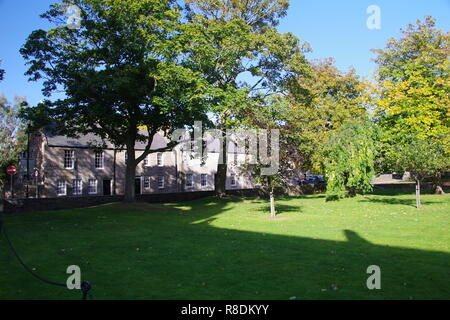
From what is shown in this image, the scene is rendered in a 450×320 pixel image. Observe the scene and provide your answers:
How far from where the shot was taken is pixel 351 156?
101 feet

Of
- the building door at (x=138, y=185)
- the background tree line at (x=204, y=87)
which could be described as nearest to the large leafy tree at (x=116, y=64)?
the background tree line at (x=204, y=87)

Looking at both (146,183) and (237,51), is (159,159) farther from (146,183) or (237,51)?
(237,51)

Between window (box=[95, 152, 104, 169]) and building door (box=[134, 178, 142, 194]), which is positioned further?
building door (box=[134, 178, 142, 194])

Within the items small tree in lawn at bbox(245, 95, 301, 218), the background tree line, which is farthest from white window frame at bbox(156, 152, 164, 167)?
small tree in lawn at bbox(245, 95, 301, 218)

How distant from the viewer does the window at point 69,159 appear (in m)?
42.5

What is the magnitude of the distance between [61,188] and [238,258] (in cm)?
3644

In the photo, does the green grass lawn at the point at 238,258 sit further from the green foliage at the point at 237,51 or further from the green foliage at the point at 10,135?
the green foliage at the point at 10,135

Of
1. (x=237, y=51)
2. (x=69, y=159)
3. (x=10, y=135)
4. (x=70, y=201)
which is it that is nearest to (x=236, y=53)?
(x=237, y=51)

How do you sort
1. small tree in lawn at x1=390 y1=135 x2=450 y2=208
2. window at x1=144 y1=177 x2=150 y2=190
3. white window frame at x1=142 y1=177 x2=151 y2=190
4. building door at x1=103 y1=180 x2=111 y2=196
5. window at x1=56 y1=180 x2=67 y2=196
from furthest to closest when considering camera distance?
1. window at x1=144 y1=177 x2=150 y2=190
2. white window frame at x1=142 y1=177 x2=151 y2=190
3. building door at x1=103 y1=180 x2=111 y2=196
4. window at x1=56 y1=180 x2=67 y2=196
5. small tree in lawn at x1=390 y1=135 x2=450 y2=208

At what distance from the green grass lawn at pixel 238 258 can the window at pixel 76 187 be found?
77.8 ft

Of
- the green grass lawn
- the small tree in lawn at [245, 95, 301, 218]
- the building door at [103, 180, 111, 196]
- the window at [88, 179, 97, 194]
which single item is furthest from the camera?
the building door at [103, 180, 111, 196]

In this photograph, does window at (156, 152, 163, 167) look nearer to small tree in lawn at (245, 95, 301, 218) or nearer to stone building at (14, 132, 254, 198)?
stone building at (14, 132, 254, 198)

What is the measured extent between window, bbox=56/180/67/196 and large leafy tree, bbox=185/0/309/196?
18.1 meters

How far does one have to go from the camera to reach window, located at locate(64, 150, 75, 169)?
42.5m
